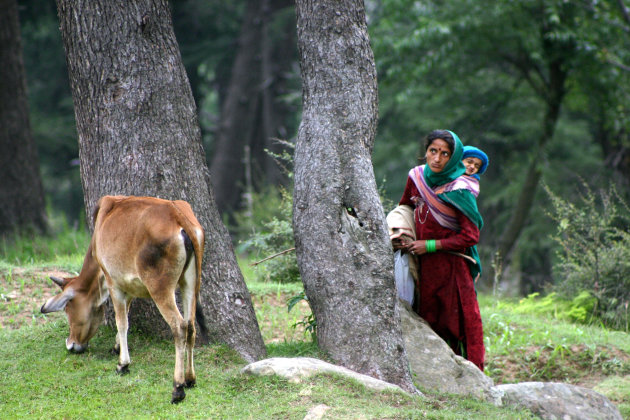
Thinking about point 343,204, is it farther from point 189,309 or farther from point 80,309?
point 80,309

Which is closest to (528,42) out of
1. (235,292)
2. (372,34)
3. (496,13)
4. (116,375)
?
(496,13)

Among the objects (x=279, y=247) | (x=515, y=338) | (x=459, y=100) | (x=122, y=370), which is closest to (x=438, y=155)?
(x=122, y=370)

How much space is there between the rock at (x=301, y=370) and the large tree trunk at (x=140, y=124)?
0.57 metres

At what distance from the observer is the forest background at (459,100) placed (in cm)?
1483

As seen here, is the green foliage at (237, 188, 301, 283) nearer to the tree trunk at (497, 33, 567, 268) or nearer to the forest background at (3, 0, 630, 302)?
the forest background at (3, 0, 630, 302)

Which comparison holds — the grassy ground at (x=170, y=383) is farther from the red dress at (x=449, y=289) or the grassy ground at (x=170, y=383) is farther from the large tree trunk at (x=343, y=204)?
the red dress at (x=449, y=289)

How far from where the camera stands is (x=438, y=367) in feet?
18.1

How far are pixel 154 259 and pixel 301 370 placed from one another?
1282 millimetres

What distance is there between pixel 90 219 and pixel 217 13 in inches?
754

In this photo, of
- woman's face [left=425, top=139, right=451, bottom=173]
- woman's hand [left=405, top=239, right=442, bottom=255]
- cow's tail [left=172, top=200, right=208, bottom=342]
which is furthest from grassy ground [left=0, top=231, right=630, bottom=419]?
woman's face [left=425, top=139, right=451, bottom=173]

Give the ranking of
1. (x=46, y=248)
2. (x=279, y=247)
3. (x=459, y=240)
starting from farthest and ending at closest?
(x=46, y=248), (x=279, y=247), (x=459, y=240)

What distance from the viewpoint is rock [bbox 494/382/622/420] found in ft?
17.0

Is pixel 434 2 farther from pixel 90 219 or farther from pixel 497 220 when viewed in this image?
pixel 90 219

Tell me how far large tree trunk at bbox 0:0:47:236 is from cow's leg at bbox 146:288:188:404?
326 inches
